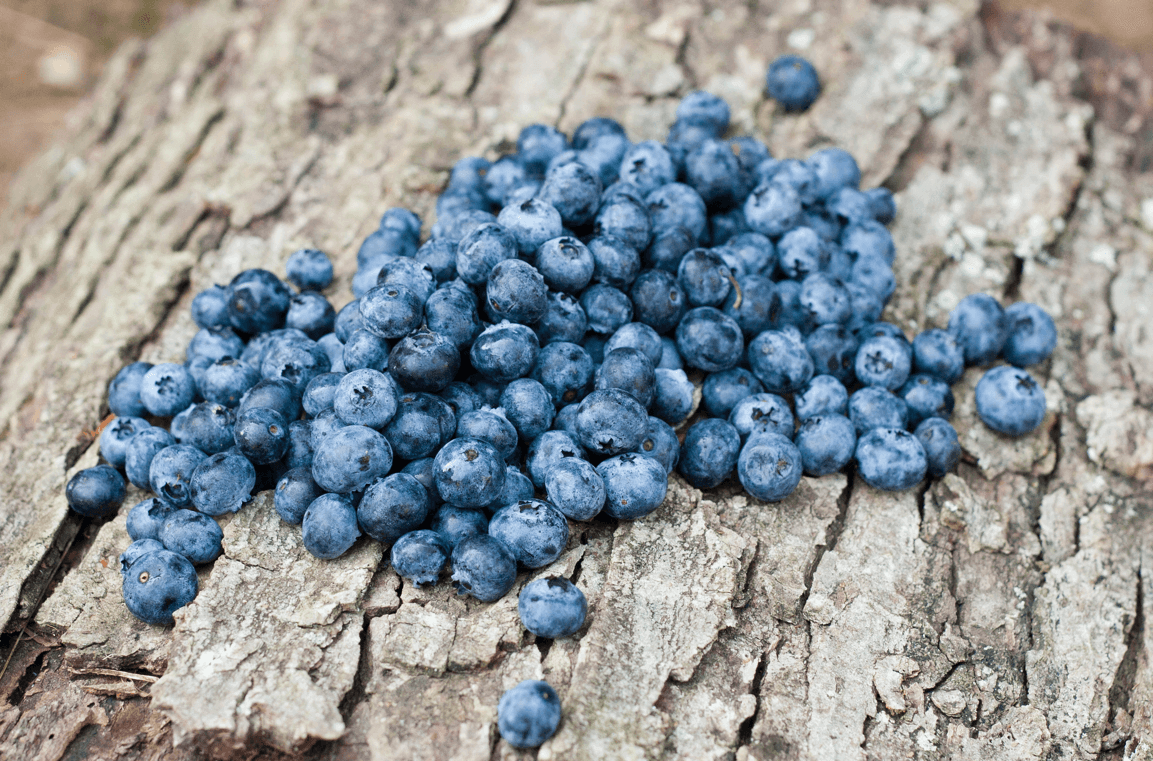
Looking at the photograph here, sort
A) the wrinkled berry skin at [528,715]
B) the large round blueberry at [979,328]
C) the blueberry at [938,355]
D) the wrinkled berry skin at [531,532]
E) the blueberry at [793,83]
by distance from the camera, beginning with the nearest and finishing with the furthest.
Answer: the wrinkled berry skin at [528,715], the wrinkled berry skin at [531,532], the blueberry at [938,355], the large round blueberry at [979,328], the blueberry at [793,83]

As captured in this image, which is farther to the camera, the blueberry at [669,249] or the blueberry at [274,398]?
the blueberry at [669,249]

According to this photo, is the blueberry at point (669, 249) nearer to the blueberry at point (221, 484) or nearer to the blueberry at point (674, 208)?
the blueberry at point (674, 208)

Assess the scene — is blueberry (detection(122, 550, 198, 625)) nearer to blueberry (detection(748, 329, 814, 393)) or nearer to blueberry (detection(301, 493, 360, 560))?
blueberry (detection(301, 493, 360, 560))

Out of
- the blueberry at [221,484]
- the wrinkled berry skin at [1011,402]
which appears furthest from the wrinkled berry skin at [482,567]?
the wrinkled berry skin at [1011,402]

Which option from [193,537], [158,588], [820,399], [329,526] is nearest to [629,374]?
[820,399]

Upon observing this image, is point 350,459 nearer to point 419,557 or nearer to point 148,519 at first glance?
point 419,557

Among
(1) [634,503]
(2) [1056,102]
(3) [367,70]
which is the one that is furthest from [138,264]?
(2) [1056,102]

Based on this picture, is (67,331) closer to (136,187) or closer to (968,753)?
(136,187)

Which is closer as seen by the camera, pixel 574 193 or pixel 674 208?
pixel 574 193
